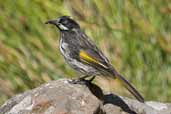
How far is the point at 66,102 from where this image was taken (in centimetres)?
660

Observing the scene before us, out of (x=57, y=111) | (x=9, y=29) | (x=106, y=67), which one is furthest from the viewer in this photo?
(x=9, y=29)

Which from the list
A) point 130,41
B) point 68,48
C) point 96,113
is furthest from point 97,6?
point 96,113

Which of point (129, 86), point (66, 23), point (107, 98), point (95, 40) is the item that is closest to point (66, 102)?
point (107, 98)

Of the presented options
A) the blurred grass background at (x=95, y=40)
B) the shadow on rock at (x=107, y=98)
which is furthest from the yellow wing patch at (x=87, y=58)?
the blurred grass background at (x=95, y=40)

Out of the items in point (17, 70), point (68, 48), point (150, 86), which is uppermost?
point (68, 48)

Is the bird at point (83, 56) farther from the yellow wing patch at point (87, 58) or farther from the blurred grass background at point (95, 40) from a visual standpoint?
the blurred grass background at point (95, 40)

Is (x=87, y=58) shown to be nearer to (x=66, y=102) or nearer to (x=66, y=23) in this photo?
(x=66, y=23)

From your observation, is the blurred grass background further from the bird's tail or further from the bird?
the bird's tail

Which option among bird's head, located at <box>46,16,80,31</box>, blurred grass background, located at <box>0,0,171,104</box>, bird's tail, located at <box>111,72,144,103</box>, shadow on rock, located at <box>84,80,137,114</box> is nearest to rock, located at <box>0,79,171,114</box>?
shadow on rock, located at <box>84,80,137,114</box>

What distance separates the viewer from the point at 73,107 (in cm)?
659

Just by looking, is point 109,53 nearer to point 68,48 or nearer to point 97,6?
point 97,6

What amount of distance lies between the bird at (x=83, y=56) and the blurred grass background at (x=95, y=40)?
1012 millimetres

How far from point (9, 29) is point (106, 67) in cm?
162

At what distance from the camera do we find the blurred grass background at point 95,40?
842 cm
